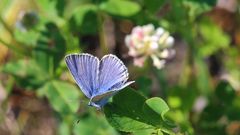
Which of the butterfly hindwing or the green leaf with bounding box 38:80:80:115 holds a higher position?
the butterfly hindwing

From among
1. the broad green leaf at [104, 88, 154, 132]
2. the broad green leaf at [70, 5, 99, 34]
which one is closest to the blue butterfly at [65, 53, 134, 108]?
the broad green leaf at [104, 88, 154, 132]

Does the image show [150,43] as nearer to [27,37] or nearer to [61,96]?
[61,96]

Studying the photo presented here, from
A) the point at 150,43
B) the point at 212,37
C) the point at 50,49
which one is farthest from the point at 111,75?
the point at 212,37

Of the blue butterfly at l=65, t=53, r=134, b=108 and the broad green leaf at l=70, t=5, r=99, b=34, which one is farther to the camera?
the broad green leaf at l=70, t=5, r=99, b=34

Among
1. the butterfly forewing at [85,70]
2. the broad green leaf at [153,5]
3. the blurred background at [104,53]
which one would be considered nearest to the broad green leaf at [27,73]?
the blurred background at [104,53]

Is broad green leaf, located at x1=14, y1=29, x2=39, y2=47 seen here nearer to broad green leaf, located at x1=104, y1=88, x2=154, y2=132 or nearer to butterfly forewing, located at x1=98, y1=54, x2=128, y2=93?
broad green leaf, located at x1=104, y1=88, x2=154, y2=132

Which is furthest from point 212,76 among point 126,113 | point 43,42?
point 126,113

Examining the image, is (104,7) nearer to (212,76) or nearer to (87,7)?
(87,7)
